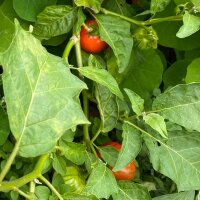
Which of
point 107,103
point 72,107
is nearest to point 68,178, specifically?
point 107,103

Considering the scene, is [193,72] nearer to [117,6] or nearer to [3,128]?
[117,6]

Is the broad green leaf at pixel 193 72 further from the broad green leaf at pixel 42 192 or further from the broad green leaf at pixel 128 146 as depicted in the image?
the broad green leaf at pixel 42 192

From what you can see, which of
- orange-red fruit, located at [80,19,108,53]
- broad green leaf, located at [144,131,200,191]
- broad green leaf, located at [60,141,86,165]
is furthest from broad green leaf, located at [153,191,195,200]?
orange-red fruit, located at [80,19,108,53]

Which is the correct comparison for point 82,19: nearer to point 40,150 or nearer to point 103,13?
point 103,13

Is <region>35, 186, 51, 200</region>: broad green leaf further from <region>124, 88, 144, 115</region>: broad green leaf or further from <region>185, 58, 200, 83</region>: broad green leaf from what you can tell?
<region>185, 58, 200, 83</region>: broad green leaf

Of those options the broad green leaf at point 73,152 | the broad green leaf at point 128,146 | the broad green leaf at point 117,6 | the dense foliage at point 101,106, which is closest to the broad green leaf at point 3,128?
the dense foliage at point 101,106
